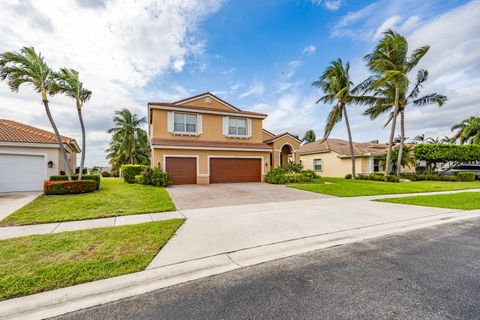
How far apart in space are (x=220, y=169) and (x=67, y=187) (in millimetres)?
9855

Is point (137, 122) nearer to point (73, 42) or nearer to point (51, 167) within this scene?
point (51, 167)

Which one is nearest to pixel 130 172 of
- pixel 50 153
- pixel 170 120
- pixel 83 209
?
pixel 50 153

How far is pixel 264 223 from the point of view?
609 cm

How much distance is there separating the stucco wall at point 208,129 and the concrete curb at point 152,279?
1432cm

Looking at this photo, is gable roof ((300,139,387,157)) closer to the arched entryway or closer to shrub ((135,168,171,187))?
the arched entryway

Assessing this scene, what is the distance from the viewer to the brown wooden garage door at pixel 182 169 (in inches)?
623

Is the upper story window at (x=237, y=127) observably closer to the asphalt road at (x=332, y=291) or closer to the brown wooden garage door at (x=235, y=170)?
the brown wooden garage door at (x=235, y=170)

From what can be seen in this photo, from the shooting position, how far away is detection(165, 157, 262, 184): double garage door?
16.0 meters

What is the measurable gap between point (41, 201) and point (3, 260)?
23.3ft

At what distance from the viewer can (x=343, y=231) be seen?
547 cm

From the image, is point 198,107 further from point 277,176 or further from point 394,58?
point 394,58

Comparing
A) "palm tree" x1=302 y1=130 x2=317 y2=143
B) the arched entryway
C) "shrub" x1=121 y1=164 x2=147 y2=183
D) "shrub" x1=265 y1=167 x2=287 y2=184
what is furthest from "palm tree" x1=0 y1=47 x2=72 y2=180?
"palm tree" x1=302 y1=130 x2=317 y2=143

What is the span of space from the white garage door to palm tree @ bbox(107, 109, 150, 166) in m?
16.3

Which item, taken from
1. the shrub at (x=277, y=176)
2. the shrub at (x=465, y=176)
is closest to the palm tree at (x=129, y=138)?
the shrub at (x=277, y=176)
